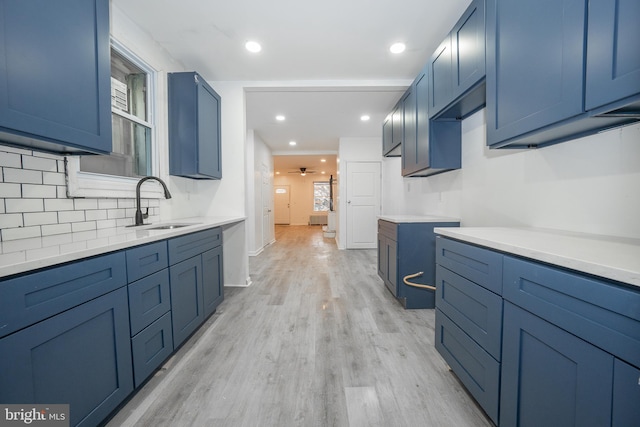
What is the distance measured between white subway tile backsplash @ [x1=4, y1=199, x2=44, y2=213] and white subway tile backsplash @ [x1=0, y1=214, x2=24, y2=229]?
25 mm

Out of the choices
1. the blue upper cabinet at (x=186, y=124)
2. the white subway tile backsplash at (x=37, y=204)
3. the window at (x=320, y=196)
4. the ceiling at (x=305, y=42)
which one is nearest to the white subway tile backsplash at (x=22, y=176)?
the white subway tile backsplash at (x=37, y=204)

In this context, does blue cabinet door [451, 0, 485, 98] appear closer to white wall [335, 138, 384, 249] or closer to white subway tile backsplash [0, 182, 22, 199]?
white subway tile backsplash [0, 182, 22, 199]

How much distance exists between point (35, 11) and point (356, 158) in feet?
16.0

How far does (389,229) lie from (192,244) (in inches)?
76.1

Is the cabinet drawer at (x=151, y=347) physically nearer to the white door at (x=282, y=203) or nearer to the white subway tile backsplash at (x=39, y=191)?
the white subway tile backsplash at (x=39, y=191)

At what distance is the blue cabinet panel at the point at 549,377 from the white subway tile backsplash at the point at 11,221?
2318mm

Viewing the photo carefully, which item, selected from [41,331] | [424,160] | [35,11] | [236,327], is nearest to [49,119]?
[35,11]

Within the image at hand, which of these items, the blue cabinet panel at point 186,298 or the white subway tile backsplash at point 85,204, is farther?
the blue cabinet panel at point 186,298

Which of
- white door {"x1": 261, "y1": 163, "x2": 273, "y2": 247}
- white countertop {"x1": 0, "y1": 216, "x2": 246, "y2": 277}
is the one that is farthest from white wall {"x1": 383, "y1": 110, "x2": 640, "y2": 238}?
white door {"x1": 261, "y1": 163, "x2": 273, "y2": 247}

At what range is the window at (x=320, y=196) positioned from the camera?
11805mm

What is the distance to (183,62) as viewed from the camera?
8.59 ft

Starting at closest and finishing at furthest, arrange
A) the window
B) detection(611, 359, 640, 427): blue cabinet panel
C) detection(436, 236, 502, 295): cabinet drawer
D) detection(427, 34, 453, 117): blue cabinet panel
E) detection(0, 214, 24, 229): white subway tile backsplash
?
detection(611, 359, 640, 427): blue cabinet panel
detection(436, 236, 502, 295): cabinet drawer
detection(0, 214, 24, 229): white subway tile backsplash
detection(427, 34, 453, 117): blue cabinet panel
the window

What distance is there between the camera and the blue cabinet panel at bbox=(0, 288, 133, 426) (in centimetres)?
78

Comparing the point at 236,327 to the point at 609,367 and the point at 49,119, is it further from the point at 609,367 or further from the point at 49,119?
the point at 609,367
